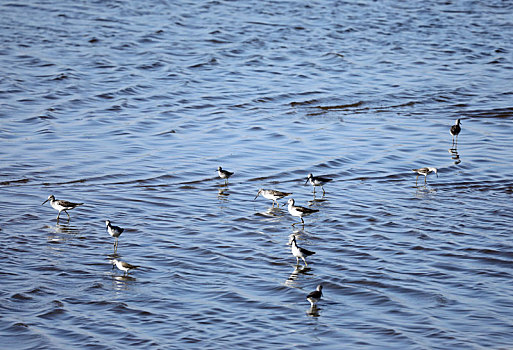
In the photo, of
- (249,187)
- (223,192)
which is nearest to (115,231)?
(223,192)

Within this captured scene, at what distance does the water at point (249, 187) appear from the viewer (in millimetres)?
11125

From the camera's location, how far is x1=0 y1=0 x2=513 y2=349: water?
36.5 feet

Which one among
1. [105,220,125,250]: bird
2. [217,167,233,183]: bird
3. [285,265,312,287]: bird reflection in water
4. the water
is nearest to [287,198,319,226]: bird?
the water

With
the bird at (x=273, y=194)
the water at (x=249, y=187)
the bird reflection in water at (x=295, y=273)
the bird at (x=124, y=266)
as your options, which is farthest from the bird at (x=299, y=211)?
the bird at (x=124, y=266)

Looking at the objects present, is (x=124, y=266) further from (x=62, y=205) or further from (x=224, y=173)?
(x=224, y=173)

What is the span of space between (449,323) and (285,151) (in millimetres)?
10938

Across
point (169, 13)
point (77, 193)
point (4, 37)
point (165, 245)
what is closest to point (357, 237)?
point (165, 245)

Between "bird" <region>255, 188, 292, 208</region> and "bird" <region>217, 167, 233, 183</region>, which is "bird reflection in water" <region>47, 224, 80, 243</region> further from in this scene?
"bird" <region>217, 167, 233, 183</region>

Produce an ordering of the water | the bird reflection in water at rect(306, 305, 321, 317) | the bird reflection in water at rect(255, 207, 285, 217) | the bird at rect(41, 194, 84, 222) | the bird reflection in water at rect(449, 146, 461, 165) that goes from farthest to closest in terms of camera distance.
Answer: the bird reflection in water at rect(449, 146, 461, 165) → the bird reflection in water at rect(255, 207, 285, 217) → the bird at rect(41, 194, 84, 222) → the bird reflection in water at rect(306, 305, 321, 317) → the water

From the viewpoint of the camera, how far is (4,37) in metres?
35.4

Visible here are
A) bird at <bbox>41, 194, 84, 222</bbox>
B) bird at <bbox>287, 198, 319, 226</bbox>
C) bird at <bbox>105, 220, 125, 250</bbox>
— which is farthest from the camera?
bird at <bbox>287, 198, 319, 226</bbox>

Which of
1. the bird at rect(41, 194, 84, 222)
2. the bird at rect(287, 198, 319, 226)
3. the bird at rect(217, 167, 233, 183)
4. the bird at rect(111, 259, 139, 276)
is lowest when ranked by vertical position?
the bird at rect(111, 259, 139, 276)

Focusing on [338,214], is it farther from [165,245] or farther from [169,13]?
[169,13]

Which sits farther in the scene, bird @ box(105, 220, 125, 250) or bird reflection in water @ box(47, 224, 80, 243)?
bird reflection in water @ box(47, 224, 80, 243)
